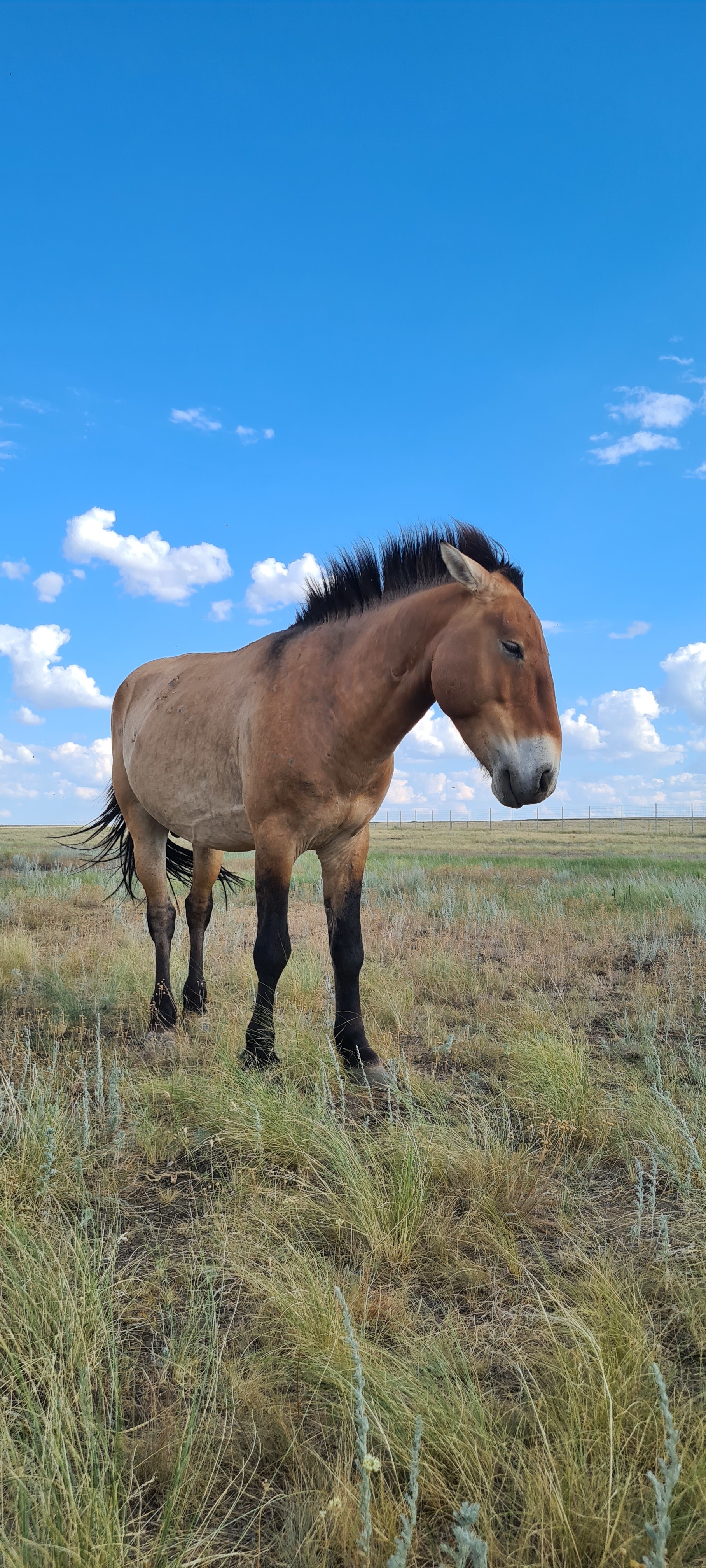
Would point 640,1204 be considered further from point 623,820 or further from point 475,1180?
point 623,820

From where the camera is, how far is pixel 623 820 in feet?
287

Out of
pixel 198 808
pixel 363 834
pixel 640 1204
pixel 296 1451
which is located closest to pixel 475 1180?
pixel 640 1204

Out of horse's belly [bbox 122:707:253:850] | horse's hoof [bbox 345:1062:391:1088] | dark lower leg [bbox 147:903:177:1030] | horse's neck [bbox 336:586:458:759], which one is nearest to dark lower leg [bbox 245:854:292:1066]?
horse's hoof [bbox 345:1062:391:1088]

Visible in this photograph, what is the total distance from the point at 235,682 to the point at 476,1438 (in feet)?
13.6

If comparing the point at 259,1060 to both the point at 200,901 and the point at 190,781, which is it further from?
the point at 200,901

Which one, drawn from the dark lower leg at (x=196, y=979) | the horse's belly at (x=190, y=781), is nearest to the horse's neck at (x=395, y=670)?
the horse's belly at (x=190, y=781)

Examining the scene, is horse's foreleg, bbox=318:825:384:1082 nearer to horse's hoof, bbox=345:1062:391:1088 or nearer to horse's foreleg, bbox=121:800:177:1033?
horse's hoof, bbox=345:1062:391:1088

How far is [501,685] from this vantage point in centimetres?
347

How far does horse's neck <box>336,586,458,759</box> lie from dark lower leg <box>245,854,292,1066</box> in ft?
2.99

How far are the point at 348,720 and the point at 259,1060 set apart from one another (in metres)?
1.90

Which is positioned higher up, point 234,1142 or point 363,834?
point 363,834

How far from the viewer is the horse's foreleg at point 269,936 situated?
4.14m

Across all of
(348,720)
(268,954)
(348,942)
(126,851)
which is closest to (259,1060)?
(268,954)

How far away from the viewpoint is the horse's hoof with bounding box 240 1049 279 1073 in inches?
159
